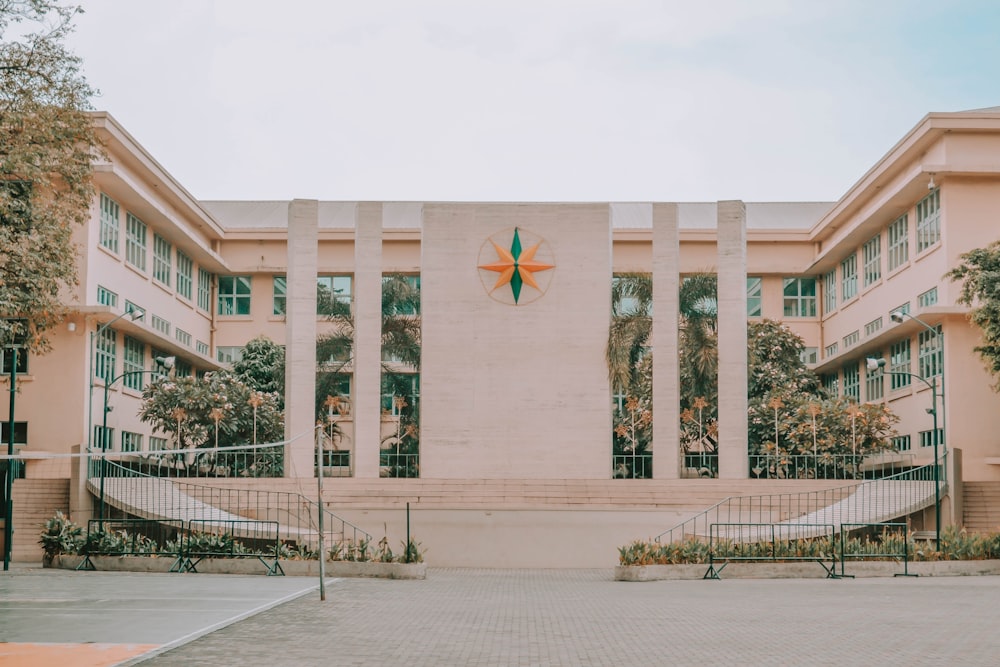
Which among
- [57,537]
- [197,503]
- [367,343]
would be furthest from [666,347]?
[57,537]

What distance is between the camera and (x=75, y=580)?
2405cm

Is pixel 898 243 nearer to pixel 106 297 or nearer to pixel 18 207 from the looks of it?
pixel 106 297

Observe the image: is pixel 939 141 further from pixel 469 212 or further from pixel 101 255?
pixel 101 255

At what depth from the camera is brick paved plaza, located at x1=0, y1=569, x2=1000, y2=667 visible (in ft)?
45.2

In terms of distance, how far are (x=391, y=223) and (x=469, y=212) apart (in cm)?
3156

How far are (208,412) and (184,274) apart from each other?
13714mm

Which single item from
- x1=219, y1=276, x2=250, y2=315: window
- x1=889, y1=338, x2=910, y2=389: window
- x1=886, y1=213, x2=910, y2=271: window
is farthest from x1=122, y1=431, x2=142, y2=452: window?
x1=886, y1=213, x2=910, y2=271: window

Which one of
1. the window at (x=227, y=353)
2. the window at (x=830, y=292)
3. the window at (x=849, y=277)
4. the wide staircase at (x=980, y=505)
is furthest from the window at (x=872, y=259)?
the window at (x=227, y=353)

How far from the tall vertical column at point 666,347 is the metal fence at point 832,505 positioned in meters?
3.79

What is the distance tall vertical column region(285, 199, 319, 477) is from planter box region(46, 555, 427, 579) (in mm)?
12233

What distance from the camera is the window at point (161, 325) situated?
53.3m

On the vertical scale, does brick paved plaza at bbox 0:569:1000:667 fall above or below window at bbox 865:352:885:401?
below

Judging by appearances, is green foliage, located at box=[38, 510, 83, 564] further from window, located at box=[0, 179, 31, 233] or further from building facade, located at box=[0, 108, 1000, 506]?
window, located at box=[0, 179, 31, 233]

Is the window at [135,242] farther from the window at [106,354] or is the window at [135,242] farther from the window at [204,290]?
the window at [204,290]
